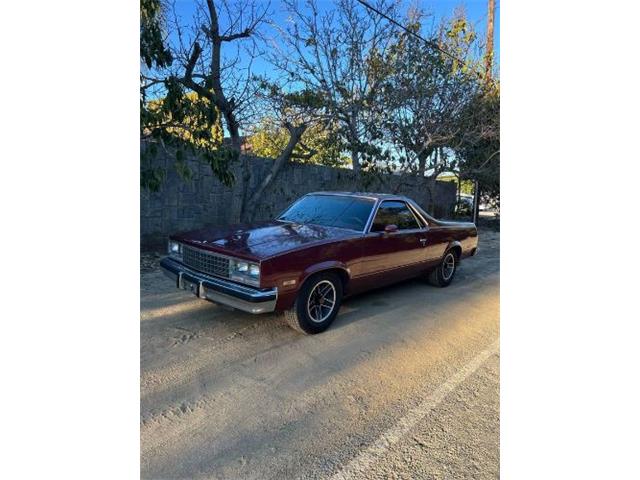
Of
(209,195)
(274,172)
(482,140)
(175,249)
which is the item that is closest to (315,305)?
(175,249)

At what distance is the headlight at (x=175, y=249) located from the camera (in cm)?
425

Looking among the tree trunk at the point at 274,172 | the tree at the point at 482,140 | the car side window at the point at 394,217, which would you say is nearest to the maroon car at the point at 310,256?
the car side window at the point at 394,217

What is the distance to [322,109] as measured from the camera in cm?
984

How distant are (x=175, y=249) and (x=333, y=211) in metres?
1.85

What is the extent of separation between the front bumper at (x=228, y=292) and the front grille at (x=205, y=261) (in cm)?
5

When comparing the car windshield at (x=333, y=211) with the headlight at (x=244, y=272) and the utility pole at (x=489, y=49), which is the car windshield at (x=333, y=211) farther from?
the utility pole at (x=489, y=49)

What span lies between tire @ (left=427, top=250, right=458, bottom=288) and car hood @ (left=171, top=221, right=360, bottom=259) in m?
2.13

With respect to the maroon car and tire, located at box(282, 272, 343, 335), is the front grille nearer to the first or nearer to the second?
the maroon car

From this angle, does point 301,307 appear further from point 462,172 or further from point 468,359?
point 462,172

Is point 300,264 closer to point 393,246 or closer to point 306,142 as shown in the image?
point 393,246

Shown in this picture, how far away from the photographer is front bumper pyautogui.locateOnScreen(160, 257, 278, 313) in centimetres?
335

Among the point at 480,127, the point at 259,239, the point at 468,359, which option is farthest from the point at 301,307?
the point at 480,127

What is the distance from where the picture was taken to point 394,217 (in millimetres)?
4996
